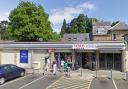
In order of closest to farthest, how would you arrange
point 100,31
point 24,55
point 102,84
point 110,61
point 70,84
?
point 70,84
point 102,84
point 110,61
point 24,55
point 100,31

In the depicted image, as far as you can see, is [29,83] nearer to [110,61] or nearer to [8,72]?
[8,72]

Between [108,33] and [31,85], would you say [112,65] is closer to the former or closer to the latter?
[31,85]

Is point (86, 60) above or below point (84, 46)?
below

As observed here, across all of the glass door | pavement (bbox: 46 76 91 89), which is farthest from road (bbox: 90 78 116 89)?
the glass door

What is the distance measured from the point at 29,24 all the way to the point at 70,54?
2814cm

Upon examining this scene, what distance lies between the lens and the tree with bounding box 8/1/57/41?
200 feet

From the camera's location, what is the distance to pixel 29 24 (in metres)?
60.7

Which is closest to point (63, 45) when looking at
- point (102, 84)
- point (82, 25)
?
point (102, 84)

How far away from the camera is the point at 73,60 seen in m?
34.3

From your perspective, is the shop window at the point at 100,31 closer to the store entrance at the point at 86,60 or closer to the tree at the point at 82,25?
the tree at the point at 82,25

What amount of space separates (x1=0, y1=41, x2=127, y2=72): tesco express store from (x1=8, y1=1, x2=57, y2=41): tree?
83.8ft

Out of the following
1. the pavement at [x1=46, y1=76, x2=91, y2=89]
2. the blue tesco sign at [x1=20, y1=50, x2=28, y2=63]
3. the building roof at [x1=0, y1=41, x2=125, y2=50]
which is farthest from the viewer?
the blue tesco sign at [x1=20, y1=50, x2=28, y2=63]

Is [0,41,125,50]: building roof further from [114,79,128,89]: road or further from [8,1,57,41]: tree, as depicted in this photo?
[8,1,57,41]: tree

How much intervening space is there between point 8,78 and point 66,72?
791 centimetres
